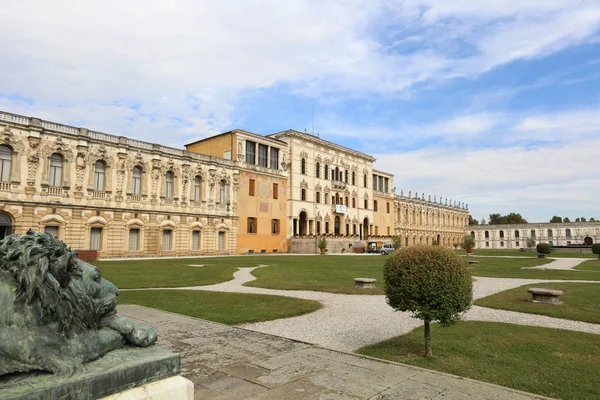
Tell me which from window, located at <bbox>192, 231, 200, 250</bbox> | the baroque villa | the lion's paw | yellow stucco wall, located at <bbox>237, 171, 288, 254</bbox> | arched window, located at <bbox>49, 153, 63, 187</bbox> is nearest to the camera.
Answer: the lion's paw

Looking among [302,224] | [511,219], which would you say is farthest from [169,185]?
[511,219]

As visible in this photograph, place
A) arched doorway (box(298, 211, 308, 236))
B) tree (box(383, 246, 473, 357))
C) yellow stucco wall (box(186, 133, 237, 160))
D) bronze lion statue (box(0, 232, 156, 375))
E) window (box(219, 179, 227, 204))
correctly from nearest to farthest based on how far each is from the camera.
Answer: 1. bronze lion statue (box(0, 232, 156, 375))
2. tree (box(383, 246, 473, 357))
3. window (box(219, 179, 227, 204))
4. yellow stucco wall (box(186, 133, 237, 160))
5. arched doorway (box(298, 211, 308, 236))

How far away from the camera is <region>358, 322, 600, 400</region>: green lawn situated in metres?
5.28

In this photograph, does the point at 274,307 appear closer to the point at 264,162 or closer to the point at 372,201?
the point at 264,162

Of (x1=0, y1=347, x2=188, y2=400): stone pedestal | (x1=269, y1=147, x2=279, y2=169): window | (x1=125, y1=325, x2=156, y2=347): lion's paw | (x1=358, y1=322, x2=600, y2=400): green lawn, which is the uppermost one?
(x1=269, y1=147, x2=279, y2=169): window

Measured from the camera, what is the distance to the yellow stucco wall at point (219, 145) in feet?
150

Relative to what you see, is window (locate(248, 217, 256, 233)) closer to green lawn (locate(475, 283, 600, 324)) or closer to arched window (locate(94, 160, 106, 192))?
arched window (locate(94, 160, 106, 192))

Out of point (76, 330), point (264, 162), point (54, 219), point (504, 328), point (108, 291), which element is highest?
point (264, 162)

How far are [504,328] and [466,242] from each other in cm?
3903

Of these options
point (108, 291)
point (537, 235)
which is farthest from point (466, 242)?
point (537, 235)

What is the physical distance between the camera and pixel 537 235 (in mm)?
106125

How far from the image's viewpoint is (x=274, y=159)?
168ft

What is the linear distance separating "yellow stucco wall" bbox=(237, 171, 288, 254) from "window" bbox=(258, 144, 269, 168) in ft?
6.14

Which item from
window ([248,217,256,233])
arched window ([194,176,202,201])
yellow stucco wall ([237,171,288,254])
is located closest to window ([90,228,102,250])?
arched window ([194,176,202,201])
